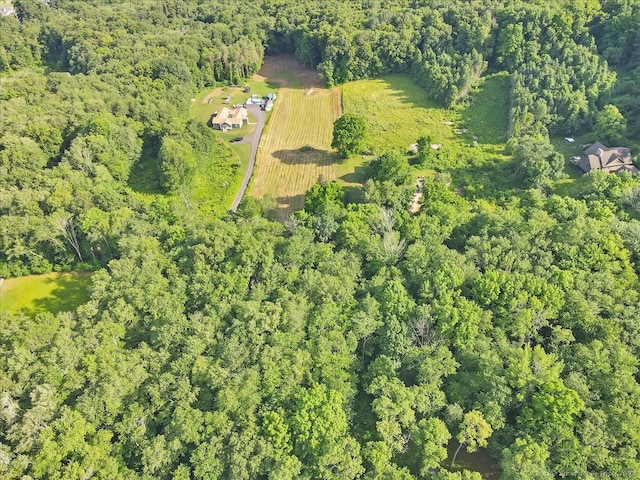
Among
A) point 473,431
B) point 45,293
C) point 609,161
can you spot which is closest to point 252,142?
point 45,293

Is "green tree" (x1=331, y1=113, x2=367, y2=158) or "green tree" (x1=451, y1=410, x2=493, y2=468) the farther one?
"green tree" (x1=331, y1=113, x2=367, y2=158)

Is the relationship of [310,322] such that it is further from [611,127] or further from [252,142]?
[611,127]

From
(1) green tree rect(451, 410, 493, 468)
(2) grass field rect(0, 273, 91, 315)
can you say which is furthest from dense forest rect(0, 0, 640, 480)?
(2) grass field rect(0, 273, 91, 315)

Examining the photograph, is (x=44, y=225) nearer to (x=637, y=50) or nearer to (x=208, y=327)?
(x=208, y=327)

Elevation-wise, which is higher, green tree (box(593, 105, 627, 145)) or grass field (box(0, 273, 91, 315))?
green tree (box(593, 105, 627, 145))

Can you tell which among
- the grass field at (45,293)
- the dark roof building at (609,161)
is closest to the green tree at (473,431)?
the grass field at (45,293)

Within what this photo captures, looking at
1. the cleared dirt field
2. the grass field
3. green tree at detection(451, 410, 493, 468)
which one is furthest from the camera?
the cleared dirt field

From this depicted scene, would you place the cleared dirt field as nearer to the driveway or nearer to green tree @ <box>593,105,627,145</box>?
the driveway
